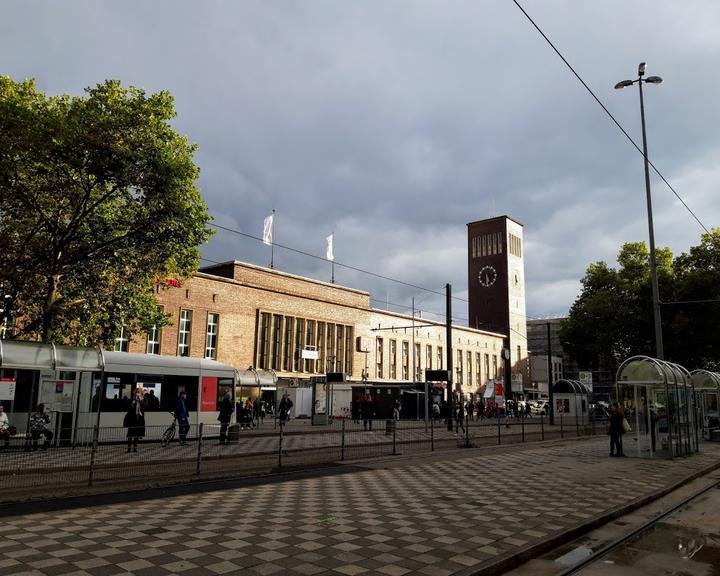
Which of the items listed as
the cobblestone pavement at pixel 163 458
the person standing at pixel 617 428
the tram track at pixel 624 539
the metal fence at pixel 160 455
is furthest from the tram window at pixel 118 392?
the tram track at pixel 624 539

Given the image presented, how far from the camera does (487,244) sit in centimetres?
9156

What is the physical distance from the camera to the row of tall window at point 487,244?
295 ft

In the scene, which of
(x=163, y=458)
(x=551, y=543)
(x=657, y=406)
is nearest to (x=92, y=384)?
(x=163, y=458)

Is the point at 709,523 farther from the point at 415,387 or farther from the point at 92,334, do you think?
the point at 415,387

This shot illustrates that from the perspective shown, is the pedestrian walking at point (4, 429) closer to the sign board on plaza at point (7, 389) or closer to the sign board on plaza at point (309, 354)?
the sign board on plaza at point (7, 389)

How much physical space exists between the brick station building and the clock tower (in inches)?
678

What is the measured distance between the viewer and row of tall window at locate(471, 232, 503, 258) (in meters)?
89.9

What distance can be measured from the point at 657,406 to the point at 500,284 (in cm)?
7104

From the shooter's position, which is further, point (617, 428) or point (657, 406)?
point (657, 406)

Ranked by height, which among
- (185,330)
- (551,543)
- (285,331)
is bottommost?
(551,543)

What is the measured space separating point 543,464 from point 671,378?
628cm

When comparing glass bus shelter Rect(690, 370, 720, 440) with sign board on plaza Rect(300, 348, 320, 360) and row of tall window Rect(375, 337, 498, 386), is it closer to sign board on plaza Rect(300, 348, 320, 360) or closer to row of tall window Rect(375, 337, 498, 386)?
sign board on plaza Rect(300, 348, 320, 360)

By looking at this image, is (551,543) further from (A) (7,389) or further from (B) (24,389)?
(B) (24,389)

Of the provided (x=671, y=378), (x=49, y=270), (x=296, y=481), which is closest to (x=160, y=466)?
(x=296, y=481)
